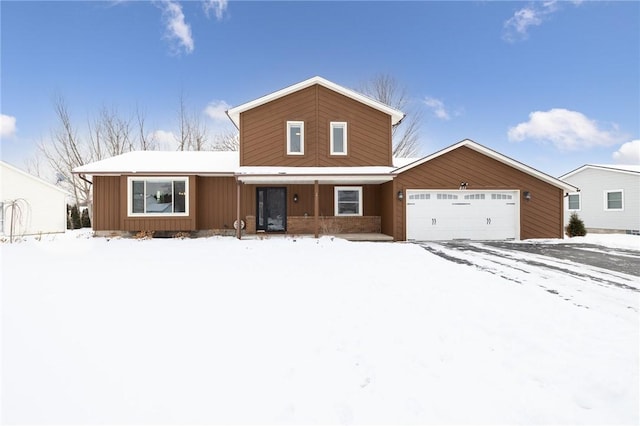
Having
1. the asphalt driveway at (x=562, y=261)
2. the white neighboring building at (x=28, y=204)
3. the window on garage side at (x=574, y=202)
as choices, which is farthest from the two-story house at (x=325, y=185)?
the window on garage side at (x=574, y=202)

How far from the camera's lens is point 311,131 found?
39.8 ft

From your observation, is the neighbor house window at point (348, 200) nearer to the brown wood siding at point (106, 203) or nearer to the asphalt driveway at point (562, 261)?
the asphalt driveway at point (562, 261)

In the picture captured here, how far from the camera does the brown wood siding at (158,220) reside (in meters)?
11.5

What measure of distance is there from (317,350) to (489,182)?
36.7ft

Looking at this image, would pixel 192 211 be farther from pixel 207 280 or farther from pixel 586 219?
pixel 586 219

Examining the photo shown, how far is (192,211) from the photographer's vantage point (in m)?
11.7

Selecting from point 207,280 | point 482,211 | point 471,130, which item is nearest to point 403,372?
point 207,280

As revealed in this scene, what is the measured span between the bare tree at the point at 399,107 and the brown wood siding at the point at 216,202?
1415cm

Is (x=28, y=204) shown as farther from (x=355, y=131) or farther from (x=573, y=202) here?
(x=573, y=202)

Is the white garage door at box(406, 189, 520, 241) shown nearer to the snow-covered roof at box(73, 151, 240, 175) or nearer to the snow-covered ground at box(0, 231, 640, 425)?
the snow-covered ground at box(0, 231, 640, 425)

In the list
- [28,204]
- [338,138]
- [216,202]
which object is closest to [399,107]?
[338,138]

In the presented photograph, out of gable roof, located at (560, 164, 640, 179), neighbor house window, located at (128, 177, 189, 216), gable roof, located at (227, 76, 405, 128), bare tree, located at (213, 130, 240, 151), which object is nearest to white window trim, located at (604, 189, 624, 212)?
gable roof, located at (560, 164, 640, 179)

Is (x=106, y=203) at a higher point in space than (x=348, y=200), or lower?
lower

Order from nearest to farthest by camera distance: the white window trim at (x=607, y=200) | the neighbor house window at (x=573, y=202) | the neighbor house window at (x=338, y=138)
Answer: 1. the neighbor house window at (x=338, y=138)
2. the white window trim at (x=607, y=200)
3. the neighbor house window at (x=573, y=202)
